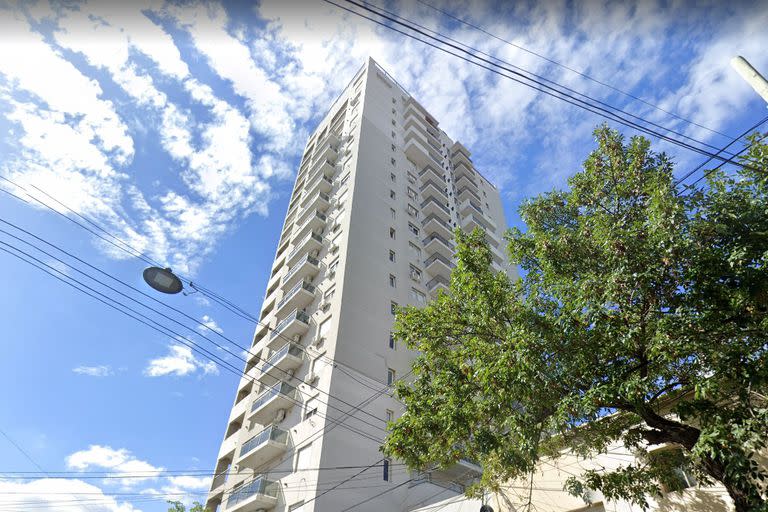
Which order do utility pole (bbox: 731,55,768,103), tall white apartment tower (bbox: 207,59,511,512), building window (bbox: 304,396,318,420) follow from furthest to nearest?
building window (bbox: 304,396,318,420), tall white apartment tower (bbox: 207,59,511,512), utility pole (bbox: 731,55,768,103)

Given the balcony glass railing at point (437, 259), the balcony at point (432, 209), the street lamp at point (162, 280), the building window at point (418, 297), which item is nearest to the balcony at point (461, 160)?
the balcony at point (432, 209)

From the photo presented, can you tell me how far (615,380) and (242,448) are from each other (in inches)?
801

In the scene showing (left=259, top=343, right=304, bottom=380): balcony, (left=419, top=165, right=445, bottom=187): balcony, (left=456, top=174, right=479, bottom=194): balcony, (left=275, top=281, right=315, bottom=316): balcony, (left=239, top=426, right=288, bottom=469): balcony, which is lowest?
(left=239, top=426, right=288, bottom=469): balcony

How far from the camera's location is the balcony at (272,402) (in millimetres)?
22406

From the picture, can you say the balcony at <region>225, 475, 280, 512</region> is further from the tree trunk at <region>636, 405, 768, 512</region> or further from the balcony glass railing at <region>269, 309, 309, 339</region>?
the tree trunk at <region>636, 405, 768, 512</region>

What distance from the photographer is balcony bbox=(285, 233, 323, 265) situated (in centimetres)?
3042

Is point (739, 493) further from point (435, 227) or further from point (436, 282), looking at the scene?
point (435, 227)

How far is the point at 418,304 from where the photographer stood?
27828mm

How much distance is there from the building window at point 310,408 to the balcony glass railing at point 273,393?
67.8 inches

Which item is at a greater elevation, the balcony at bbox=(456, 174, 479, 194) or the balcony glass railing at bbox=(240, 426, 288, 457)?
the balcony at bbox=(456, 174, 479, 194)

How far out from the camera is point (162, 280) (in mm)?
8953

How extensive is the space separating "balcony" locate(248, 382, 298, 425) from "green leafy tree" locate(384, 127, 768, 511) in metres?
13.1

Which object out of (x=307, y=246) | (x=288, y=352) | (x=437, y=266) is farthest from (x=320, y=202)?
(x=288, y=352)

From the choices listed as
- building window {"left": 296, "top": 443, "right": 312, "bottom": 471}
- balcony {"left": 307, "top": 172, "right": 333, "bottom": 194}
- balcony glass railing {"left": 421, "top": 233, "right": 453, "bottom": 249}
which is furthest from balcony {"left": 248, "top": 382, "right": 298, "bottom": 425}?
balcony {"left": 307, "top": 172, "right": 333, "bottom": 194}
